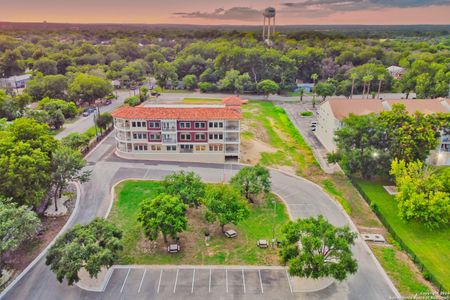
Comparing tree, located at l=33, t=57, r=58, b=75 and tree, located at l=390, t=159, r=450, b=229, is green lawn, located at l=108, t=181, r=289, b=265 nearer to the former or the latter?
tree, located at l=390, t=159, r=450, b=229

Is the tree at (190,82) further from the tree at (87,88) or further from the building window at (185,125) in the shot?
the building window at (185,125)

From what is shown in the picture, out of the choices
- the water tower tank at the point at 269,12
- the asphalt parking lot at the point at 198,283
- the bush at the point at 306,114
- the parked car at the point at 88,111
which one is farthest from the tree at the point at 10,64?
the water tower tank at the point at 269,12

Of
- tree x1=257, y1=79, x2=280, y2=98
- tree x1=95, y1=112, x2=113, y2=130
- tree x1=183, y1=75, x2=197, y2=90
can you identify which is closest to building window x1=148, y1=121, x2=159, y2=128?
tree x1=95, y1=112, x2=113, y2=130

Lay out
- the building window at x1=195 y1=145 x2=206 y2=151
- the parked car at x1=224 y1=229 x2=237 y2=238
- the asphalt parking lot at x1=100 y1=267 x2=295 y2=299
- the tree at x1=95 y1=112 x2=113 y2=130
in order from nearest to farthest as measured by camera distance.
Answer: the asphalt parking lot at x1=100 y1=267 x2=295 y2=299 < the parked car at x1=224 y1=229 x2=237 y2=238 < the building window at x1=195 y1=145 x2=206 y2=151 < the tree at x1=95 y1=112 x2=113 y2=130

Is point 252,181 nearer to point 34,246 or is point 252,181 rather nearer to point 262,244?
point 262,244

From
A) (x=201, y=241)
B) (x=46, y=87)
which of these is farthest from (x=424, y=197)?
(x=46, y=87)

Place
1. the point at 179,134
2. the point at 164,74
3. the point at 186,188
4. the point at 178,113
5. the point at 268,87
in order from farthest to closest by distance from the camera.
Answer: the point at 164,74, the point at 268,87, the point at 179,134, the point at 178,113, the point at 186,188
